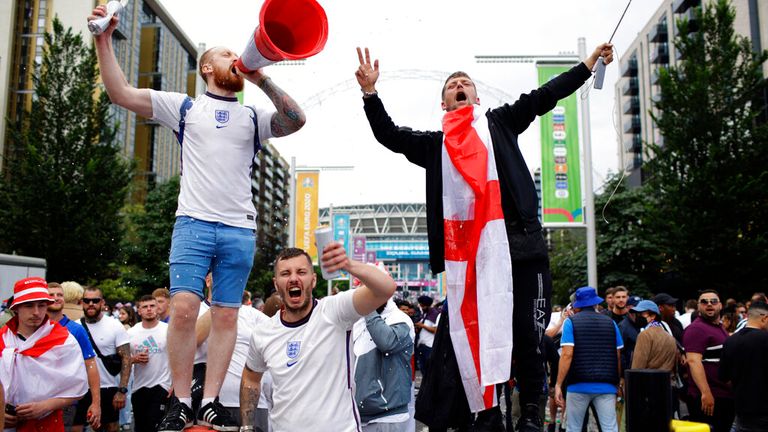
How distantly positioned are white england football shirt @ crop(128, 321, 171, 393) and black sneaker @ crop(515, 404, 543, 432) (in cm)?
632

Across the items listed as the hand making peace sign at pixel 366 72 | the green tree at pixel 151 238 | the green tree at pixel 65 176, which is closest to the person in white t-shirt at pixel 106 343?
the hand making peace sign at pixel 366 72

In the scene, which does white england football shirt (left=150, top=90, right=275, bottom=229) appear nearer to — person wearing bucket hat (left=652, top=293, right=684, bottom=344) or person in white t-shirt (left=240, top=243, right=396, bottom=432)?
person in white t-shirt (left=240, top=243, right=396, bottom=432)

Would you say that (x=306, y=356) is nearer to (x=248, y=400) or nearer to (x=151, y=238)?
(x=248, y=400)

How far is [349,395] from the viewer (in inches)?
172

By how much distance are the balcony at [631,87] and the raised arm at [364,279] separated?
78180 millimetres

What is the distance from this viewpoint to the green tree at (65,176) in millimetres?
28703

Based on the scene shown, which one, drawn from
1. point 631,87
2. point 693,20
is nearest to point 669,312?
point 693,20

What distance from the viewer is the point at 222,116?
446 cm

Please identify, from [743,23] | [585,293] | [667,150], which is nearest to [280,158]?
[743,23]

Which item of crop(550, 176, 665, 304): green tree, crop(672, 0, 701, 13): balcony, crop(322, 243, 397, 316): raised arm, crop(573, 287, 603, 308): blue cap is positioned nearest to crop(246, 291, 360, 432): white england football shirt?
crop(322, 243, 397, 316): raised arm

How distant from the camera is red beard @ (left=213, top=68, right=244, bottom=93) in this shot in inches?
178

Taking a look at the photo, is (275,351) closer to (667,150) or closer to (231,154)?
(231,154)

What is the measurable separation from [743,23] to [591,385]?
1864 inches

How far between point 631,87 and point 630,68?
88.5 inches
